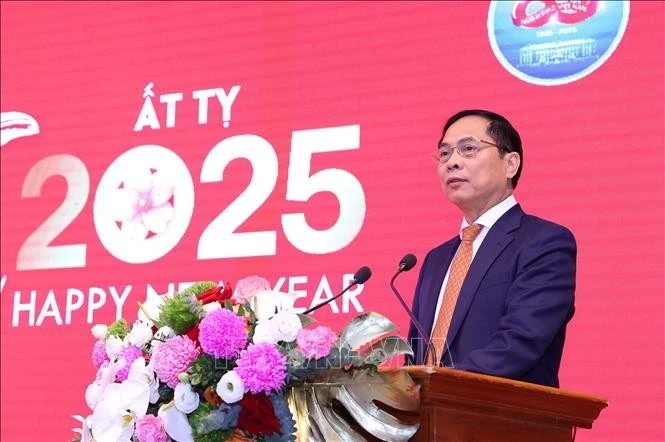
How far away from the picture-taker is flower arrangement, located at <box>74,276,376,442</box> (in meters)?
1.99

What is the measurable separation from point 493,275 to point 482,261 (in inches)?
2.3

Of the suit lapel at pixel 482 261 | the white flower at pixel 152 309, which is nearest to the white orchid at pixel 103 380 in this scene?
the white flower at pixel 152 309

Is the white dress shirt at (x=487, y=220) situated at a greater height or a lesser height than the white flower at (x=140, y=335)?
greater

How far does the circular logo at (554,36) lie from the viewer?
11.7ft

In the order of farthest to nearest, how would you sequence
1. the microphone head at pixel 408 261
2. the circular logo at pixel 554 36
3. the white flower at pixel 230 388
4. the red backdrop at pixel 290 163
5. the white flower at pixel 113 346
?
the circular logo at pixel 554 36 → the red backdrop at pixel 290 163 → the microphone head at pixel 408 261 → the white flower at pixel 113 346 → the white flower at pixel 230 388

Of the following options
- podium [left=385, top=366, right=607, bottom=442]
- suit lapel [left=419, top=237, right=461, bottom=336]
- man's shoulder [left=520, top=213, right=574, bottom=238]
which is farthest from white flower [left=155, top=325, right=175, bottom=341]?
man's shoulder [left=520, top=213, right=574, bottom=238]

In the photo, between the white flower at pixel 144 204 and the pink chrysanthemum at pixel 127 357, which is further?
the white flower at pixel 144 204

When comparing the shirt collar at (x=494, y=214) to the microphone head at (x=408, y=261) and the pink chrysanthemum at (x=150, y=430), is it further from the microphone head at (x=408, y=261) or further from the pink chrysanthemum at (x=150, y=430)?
the pink chrysanthemum at (x=150, y=430)

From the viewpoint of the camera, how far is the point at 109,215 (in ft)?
14.1

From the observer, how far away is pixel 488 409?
2.08 metres

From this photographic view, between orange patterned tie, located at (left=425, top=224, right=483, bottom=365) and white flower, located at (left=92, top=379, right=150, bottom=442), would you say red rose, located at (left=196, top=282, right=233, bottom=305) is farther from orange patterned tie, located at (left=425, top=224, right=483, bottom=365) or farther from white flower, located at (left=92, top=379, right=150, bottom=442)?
orange patterned tie, located at (left=425, top=224, right=483, bottom=365)

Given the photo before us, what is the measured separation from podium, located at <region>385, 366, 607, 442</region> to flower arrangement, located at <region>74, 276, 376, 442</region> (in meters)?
0.13

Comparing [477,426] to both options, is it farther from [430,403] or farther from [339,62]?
[339,62]

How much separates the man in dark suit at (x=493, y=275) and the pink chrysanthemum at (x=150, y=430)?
534mm
